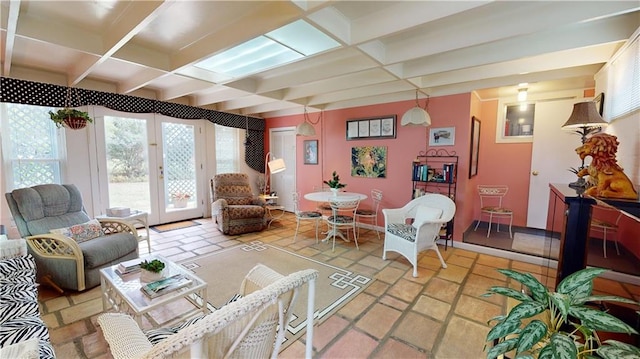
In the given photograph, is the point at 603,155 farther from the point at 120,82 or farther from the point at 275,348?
the point at 120,82

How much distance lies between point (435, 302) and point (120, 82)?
514 centimetres

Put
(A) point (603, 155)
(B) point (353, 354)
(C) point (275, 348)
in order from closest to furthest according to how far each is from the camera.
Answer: (C) point (275, 348), (A) point (603, 155), (B) point (353, 354)

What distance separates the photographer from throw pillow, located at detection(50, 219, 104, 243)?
106 inches

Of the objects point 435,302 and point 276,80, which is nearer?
point 435,302

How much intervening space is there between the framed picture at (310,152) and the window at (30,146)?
153 inches

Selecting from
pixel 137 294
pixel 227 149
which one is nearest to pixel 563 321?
pixel 137 294

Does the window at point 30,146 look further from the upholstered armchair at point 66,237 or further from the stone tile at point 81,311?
the stone tile at point 81,311

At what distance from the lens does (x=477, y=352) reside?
177 centimetres

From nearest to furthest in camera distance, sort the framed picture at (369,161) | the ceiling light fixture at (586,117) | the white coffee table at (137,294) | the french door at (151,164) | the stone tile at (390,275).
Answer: the white coffee table at (137,294) → the ceiling light fixture at (586,117) → the stone tile at (390,275) → the french door at (151,164) → the framed picture at (369,161)

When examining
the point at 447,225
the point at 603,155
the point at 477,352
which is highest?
the point at 603,155

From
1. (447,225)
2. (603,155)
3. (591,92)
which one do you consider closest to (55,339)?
(603,155)

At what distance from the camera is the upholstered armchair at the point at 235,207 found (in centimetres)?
432

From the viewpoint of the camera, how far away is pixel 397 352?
5.77 ft

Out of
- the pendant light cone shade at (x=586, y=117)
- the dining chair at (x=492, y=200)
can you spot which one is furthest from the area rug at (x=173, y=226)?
the pendant light cone shade at (x=586, y=117)
